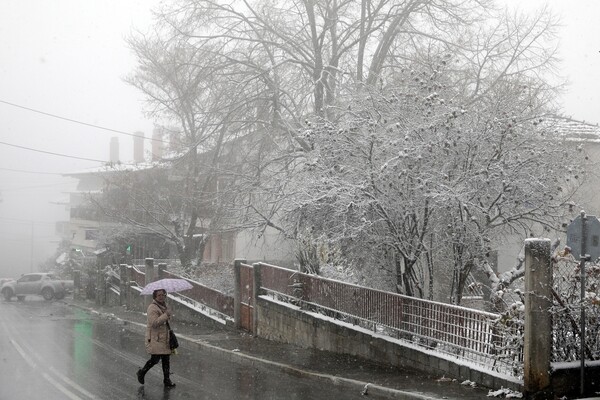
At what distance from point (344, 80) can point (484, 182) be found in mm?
8879

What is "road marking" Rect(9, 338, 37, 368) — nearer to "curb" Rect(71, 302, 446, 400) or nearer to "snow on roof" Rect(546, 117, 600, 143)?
"curb" Rect(71, 302, 446, 400)

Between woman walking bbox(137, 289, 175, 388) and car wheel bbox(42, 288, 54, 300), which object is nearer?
woman walking bbox(137, 289, 175, 388)

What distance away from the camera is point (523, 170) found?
13.2m

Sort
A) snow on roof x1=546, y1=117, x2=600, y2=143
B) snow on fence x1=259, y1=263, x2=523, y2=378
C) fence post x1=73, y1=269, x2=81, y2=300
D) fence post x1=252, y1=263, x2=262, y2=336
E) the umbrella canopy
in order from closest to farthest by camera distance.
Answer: snow on fence x1=259, y1=263, x2=523, y2=378 → the umbrella canopy → snow on roof x1=546, y1=117, x2=600, y2=143 → fence post x1=252, y1=263, x2=262, y2=336 → fence post x1=73, y1=269, x2=81, y2=300

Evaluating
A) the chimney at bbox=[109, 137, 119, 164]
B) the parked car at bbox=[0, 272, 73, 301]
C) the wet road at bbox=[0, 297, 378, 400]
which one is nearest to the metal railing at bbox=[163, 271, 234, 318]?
the wet road at bbox=[0, 297, 378, 400]

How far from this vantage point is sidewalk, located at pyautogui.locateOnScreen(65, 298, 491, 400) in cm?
1080

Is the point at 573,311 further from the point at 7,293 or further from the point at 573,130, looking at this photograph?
the point at 7,293

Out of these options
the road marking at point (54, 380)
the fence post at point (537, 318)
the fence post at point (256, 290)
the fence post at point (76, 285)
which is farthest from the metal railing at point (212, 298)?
the fence post at point (76, 285)

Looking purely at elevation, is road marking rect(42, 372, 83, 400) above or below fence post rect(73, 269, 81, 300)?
above

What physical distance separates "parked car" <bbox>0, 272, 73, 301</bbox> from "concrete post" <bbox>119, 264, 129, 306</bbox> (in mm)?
11465

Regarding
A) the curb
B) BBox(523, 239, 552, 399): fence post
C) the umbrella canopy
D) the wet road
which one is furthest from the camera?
the umbrella canopy

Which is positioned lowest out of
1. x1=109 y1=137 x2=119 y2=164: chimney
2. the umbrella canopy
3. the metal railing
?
the metal railing

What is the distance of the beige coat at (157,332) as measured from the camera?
12.1 metres

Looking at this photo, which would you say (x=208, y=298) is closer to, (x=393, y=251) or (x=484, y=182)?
(x=393, y=251)
